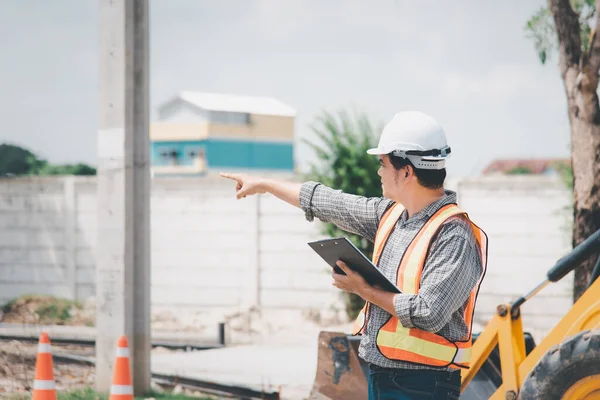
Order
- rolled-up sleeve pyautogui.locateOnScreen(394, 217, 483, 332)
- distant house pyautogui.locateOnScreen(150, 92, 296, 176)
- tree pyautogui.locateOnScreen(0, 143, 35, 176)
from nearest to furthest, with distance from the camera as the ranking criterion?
rolled-up sleeve pyautogui.locateOnScreen(394, 217, 483, 332), tree pyautogui.locateOnScreen(0, 143, 35, 176), distant house pyautogui.locateOnScreen(150, 92, 296, 176)

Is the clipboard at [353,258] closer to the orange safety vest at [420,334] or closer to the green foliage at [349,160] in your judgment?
the orange safety vest at [420,334]

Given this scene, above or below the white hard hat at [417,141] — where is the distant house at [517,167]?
above

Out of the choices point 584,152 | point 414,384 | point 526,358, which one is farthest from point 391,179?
point 584,152

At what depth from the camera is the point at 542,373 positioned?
4609mm

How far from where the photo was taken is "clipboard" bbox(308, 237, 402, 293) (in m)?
2.94

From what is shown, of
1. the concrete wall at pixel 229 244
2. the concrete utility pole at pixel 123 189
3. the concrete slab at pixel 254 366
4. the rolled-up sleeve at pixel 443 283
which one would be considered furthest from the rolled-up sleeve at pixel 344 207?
the concrete wall at pixel 229 244

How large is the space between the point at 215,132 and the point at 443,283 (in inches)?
2232

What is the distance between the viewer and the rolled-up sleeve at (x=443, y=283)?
9.39ft

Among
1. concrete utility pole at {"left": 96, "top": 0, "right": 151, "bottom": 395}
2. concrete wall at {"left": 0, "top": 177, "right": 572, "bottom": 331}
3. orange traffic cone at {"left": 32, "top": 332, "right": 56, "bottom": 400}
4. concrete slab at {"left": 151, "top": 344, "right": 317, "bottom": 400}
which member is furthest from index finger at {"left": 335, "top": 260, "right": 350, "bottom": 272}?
concrete wall at {"left": 0, "top": 177, "right": 572, "bottom": 331}

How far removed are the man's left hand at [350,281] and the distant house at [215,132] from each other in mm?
54647

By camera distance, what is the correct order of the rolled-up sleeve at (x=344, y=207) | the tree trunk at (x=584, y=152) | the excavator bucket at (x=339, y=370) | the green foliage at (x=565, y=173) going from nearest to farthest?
the rolled-up sleeve at (x=344, y=207), the excavator bucket at (x=339, y=370), the tree trunk at (x=584, y=152), the green foliage at (x=565, y=173)

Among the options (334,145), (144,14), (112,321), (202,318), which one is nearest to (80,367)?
(112,321)

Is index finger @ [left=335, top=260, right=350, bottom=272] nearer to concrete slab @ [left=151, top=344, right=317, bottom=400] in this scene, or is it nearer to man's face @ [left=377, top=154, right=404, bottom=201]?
man's face @ [left=377, top=154, right=404, bottom=201]

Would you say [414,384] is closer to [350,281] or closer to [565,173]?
[350,281]
